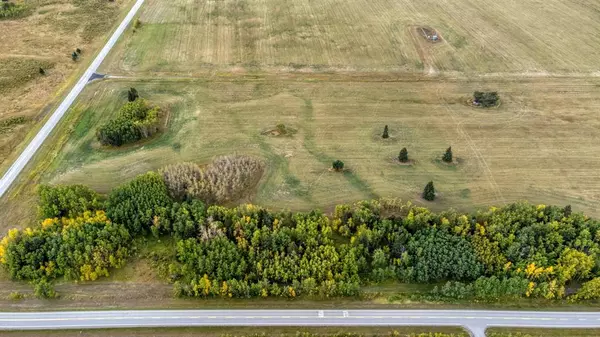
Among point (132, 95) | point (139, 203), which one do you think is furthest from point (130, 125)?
point (139, 203)

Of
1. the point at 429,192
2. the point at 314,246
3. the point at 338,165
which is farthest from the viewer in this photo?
the point at 338,165

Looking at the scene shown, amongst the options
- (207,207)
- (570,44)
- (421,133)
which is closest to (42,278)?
(207,207)

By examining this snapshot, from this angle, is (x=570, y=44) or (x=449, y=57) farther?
(x=570, y=44)

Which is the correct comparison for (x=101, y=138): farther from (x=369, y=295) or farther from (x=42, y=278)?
(x=369, y=295)

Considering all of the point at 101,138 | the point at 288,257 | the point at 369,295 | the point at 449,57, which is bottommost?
the point at 369,295

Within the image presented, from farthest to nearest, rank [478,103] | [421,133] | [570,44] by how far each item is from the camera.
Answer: [570,44] → [478,103] → [421,133]

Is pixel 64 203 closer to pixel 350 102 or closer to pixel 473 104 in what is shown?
pixel 350 102

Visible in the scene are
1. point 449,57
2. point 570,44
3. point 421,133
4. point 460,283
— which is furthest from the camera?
point 570,44

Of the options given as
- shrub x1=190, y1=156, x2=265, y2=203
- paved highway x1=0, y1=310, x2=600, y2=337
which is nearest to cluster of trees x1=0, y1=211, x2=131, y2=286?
paved highway x1=0, y1=310, x2=600, y2=337
